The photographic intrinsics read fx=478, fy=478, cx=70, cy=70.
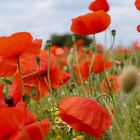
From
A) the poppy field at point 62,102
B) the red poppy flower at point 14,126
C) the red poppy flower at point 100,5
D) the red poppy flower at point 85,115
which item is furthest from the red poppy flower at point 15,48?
the red poppy flower at point 100,5

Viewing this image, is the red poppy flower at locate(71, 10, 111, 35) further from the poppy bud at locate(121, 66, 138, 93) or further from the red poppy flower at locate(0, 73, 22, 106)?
the poppy bud at locate(121, 66, 138, 93)

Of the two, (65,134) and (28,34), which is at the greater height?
(28,34)

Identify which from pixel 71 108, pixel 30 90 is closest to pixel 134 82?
pixel 71 108

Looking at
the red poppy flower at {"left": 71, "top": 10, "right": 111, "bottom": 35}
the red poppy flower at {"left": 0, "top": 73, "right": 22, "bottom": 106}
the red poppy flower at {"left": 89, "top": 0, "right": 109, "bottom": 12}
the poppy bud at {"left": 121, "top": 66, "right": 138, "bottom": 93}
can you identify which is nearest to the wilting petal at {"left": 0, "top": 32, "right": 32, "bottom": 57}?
the red poppy flower at {"left": 0, "top": 73, "right": 22, "bottom": 106}

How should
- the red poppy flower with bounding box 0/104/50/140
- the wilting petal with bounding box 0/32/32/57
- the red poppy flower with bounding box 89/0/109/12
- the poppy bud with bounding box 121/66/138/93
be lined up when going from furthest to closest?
the red poppy flower with bounding box 89/0/109/12, the wilting petal with bounding box 0/32/32/57, the red poppy flower with bounding box 0/104/50/140, the poppy bud with bounding box 121/66/138/93

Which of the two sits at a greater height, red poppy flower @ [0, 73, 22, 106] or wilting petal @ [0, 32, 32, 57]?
wilting petal @ [0, 32, 32, 57]

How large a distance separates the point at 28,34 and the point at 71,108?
354mm

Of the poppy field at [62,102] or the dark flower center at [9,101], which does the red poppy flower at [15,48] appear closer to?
the poppy field at [62,102]

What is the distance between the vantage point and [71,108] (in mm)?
1424

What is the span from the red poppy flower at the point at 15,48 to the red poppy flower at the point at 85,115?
287mm

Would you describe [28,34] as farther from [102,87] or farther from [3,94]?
[102,87]

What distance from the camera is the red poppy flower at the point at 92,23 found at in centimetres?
197

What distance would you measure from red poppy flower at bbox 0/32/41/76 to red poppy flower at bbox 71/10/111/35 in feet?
1.03

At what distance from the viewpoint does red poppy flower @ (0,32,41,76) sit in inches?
63.6
